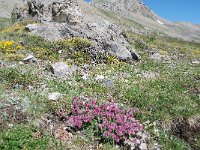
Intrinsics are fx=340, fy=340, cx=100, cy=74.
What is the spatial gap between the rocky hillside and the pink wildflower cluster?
4 cm

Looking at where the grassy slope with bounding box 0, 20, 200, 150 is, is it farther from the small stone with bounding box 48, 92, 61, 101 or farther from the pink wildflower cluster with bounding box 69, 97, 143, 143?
the pink wildflower cluster with bounding box 69, 97, 143, 143

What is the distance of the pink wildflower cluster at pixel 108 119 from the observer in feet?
46.0

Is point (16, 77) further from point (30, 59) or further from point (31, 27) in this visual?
point (31, 27)

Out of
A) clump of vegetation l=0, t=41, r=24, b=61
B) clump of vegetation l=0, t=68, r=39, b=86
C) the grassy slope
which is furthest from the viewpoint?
clump of vegetation l=0, t=41, r=24, b=61

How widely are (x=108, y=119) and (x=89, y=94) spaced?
2.88 metres

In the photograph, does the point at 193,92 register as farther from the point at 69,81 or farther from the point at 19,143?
the point at 19,143

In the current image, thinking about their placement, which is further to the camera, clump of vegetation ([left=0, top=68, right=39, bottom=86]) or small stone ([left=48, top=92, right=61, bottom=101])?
clump of vegetation ([left=0, top=68, right=39, bottom=86])

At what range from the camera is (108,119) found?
1467 centimetres

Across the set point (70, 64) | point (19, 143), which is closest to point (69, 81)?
point (70, 64)

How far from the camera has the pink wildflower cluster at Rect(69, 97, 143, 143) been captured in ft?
46.0

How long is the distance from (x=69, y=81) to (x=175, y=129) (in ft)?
21.3

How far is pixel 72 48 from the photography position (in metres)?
25.0

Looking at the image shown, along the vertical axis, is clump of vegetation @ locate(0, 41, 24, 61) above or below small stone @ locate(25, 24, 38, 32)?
below

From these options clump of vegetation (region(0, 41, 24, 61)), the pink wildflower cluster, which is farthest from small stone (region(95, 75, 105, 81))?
clump of vegetation (region(0, 41, 24, 61))
